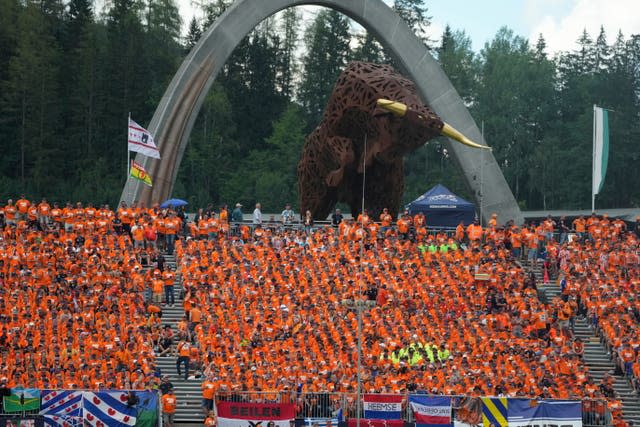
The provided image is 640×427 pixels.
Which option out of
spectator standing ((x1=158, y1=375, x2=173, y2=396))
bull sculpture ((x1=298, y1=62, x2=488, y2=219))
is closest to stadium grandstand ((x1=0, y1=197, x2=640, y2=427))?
spectator standing ((x1=158, y1=375, x2=173, y2=396))

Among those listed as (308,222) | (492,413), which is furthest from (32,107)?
(492,413)

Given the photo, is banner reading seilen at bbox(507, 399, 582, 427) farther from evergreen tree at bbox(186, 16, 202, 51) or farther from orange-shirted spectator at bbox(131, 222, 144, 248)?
evergreen tree at bbox(186, 16, 202, 51)

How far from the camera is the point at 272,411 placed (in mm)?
25844

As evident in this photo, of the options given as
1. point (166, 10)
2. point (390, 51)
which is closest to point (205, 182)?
point (166, 10)

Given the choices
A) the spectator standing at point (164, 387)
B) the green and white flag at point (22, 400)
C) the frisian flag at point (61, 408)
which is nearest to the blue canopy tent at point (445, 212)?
the spectator standing at point (164, 387)

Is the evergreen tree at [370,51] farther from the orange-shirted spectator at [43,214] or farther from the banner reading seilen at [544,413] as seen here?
the banner reading seilen at [544,413]

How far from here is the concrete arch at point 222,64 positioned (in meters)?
38.1

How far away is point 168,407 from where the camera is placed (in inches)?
1027

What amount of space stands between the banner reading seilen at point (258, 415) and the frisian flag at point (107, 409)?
1983 mm

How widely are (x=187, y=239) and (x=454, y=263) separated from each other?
23.7 feet

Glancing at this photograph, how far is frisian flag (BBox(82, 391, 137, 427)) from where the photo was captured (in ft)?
84.2

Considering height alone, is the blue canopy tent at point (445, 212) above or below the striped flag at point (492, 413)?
above

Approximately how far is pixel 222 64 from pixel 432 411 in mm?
17128

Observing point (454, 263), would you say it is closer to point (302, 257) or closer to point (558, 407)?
point (302, 257)
